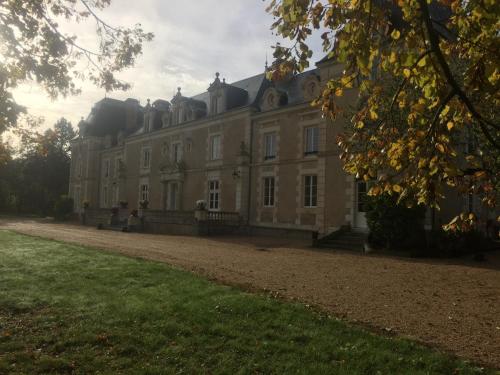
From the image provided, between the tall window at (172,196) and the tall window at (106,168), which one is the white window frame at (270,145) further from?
the tall window at (106,168)

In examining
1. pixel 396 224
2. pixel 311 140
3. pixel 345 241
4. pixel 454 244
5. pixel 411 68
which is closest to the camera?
pixel 411 68

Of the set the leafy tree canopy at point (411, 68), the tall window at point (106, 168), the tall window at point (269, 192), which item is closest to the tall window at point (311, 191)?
the tall window at point (269, 192)

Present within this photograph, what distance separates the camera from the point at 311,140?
19297mm

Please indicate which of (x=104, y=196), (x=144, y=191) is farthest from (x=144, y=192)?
(x=104, y=196)

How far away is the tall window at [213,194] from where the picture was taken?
24.4 metres

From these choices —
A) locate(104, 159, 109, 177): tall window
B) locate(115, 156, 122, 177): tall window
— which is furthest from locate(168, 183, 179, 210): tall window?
locate(104, 159, 109, 177): tall window

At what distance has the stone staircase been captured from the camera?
14461mm

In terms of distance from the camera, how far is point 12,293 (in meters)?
6.68

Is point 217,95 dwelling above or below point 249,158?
above

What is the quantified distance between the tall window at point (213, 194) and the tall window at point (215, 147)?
4.66 feet

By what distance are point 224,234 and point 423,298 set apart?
14.5 meters

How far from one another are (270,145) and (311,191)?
12.2 ft

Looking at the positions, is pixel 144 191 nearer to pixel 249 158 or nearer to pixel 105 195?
pixel 105 195

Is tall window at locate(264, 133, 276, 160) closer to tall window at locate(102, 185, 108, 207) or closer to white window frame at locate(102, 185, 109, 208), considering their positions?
white window frame at locate(102, 185, 109, 208)
